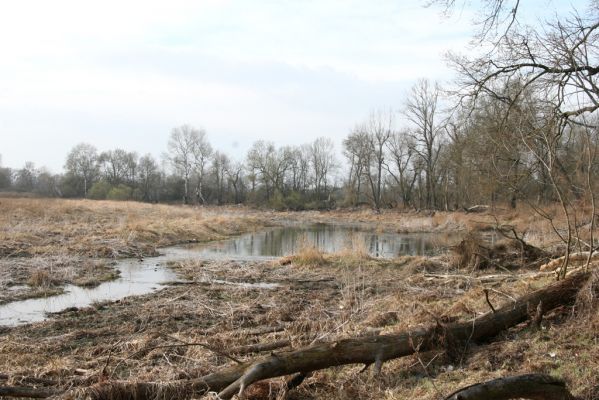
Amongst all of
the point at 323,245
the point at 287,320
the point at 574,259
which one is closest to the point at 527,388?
the point at 287,320

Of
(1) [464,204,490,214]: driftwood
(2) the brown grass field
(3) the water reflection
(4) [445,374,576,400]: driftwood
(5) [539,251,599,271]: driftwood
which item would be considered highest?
(1) [464,204,490,214]: driftwood

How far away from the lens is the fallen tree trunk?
4.79m

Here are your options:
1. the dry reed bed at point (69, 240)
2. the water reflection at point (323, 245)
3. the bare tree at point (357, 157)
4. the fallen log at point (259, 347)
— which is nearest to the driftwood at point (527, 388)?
the fallen log at point (259, 347)

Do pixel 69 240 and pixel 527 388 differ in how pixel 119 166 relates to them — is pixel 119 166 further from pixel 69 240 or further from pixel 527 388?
pixel 527 388

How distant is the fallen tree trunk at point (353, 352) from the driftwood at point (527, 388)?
151cm

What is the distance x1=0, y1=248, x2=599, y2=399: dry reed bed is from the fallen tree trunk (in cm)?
14

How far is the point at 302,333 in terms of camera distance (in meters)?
7.26

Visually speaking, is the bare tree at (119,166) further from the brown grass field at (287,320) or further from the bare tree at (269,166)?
the brown grass field at (287,320)

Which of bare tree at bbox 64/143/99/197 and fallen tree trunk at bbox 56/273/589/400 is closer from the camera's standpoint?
fallen tree trunk at bbox 56/273/589/400

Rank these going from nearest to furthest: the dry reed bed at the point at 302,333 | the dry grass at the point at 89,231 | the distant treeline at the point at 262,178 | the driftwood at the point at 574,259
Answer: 1. the dry reed bed at the point at 302,333
2. the driftwood at the point at 574,259
3. the dry grass at the point at 89,231
4. the distant treeline at the point at 262,178

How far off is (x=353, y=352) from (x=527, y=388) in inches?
69.7

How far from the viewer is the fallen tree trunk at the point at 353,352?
479 cm

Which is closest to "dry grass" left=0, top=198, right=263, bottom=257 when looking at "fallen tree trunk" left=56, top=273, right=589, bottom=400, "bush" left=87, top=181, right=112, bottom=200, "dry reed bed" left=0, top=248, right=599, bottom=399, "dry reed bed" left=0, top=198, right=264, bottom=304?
"dry reed bed" left=0, top=198, right=264, bottom=304

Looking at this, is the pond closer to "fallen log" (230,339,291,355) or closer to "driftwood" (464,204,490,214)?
"driftwood" (464,204,490,214)
